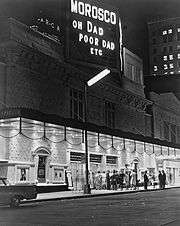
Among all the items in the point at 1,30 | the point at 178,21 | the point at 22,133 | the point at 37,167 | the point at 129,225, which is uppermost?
the point at 1,30

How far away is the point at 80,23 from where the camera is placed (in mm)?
26234

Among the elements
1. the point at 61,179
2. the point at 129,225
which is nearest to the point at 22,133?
the point at 61,179

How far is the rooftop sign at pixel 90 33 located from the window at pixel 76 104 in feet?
8.78

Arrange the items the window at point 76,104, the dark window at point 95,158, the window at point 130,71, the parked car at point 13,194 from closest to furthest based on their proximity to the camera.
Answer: the parked car at point 13,194 → the dark window at point 95,158 → the window at point 76,104 → the window at point 130,71

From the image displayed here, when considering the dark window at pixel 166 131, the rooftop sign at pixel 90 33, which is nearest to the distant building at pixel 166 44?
the rooftop sign at pixel 90 33

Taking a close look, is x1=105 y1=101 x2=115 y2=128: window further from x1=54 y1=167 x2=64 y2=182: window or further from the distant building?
x1=54 y1=167 x2=64 y2=182: window

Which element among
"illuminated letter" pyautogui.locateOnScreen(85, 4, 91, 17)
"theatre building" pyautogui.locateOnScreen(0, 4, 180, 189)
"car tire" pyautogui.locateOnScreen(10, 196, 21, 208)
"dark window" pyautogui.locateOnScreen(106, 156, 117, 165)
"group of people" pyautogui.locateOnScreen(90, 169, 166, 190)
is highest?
"illuminated letter" pyautogui.locateOnScreen(85, 4, 91, 17)

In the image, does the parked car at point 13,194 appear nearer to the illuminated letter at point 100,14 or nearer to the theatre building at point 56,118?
the theatre building at point 56,118

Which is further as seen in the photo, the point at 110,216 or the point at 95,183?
the point at 95,183

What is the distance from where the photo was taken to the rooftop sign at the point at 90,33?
25359 mm

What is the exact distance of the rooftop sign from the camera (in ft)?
83.2

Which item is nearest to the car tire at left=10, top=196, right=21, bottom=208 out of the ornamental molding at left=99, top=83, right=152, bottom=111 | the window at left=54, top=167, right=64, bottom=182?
the window at left=54, top=167, right=64, bottom=182

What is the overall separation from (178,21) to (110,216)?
15.5 feet

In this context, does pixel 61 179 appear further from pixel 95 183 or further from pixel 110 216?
pixel 110 216
